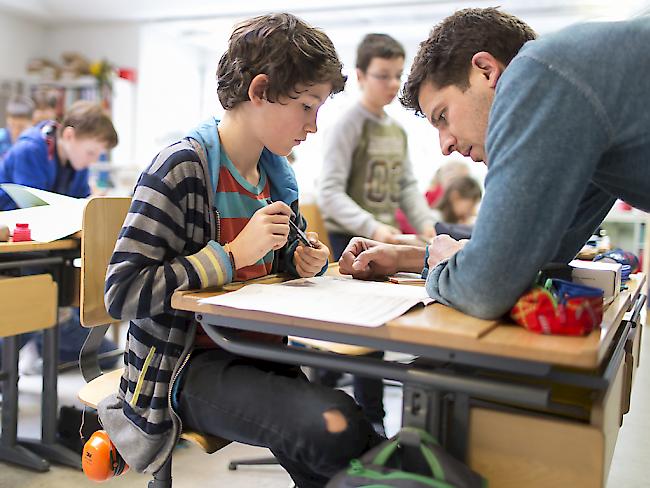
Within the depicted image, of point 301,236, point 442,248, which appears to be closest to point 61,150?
point 301,236

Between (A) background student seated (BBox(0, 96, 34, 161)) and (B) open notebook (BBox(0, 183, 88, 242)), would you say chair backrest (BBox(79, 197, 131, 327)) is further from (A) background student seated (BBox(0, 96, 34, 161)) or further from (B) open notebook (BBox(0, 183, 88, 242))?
(A) background student seated (BBox(0, 96, 34, 161))

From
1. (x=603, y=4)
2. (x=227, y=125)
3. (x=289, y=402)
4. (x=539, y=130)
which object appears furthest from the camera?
(x=603, y=4)

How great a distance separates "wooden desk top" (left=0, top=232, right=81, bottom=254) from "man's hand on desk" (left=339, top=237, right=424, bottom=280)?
982mm

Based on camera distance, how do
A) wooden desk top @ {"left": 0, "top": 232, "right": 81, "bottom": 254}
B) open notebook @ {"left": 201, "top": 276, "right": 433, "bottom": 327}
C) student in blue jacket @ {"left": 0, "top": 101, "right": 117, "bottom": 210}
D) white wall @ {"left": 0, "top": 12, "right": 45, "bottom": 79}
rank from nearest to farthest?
open notebook @ {"left": 201, "top": 276, "right": 433, "bottom": 327} < wooden desk top @ {"left": 0, "top": 232, "right": 81, "bottom": 254} < student in blue jacket @ {"left": 0, "top": 101, "right": 117, "bottom": 210} < white wall @ {"left": 0, "top": 12, "right": 45, "bottom": 79}

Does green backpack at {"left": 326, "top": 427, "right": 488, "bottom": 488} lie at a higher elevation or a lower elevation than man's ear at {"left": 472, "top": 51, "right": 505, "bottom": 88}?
lower

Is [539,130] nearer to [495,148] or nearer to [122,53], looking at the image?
[495,148]

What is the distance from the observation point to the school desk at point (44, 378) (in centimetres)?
214

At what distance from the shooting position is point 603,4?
5.29 m

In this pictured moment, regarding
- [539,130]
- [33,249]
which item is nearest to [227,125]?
[539,130]

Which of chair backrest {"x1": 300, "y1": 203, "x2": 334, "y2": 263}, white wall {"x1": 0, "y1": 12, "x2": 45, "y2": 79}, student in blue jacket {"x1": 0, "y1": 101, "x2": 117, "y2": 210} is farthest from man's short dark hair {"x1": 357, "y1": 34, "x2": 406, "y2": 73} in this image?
white wall {"x1": 0, "y1": 12, "x2": 45, "y2": 79}

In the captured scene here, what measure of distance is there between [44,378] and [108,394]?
89 centimetres

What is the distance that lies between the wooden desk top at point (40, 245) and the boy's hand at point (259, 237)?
0.98 m

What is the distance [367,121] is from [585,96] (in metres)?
1.72

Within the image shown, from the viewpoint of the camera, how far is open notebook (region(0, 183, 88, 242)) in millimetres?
1972
